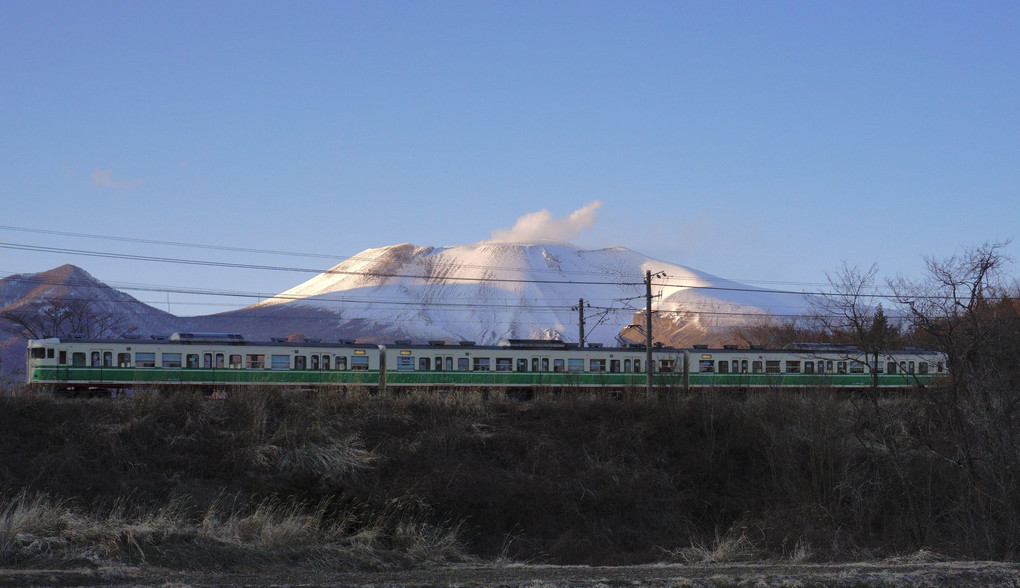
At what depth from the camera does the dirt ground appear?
12.1 meters

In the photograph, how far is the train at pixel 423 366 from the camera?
43344 mm

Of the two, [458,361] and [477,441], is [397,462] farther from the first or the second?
[458,361]

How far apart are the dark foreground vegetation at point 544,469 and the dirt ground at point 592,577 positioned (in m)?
6.32

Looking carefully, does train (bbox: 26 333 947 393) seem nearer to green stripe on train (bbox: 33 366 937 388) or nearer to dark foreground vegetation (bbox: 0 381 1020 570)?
green stripe on train (bbox: 33 366 937 388)

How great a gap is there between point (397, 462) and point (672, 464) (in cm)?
1219

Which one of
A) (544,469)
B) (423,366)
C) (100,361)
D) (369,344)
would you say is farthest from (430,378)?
(100,361)

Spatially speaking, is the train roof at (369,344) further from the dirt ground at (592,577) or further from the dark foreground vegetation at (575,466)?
the dirt ground at (592,577)

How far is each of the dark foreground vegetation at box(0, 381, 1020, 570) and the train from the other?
12.0ft

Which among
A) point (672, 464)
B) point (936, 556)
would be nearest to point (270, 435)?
point (672, 464)

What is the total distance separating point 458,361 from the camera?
48094 millimetres

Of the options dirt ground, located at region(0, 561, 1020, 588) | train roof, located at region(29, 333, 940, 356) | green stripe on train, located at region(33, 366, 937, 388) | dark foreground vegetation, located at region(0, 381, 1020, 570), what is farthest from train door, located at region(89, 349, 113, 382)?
dirt ground, located at region(0, 561, 1020, 588)

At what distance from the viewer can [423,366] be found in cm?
4756

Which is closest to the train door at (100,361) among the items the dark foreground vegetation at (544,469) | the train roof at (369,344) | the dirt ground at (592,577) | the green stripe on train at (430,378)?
the green stripe on train at (430,378)

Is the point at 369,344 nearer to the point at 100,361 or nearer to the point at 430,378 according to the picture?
the point at 430,378
